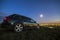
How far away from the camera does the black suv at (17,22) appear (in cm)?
1037

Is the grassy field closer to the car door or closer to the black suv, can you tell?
the black suv

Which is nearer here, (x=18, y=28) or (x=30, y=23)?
(x=18, y=28)

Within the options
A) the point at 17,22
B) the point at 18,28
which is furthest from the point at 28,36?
the point at 17,22

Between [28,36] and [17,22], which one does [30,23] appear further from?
[28,36]

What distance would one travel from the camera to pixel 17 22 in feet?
34.5

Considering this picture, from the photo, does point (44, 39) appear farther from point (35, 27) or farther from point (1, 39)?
point (35, 27)

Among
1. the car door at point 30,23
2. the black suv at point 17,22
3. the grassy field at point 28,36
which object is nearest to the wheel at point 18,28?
the black suv at point 17,22

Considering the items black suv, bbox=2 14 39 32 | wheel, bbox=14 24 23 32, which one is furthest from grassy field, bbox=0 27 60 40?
black suv, bbox=2 14 39 32

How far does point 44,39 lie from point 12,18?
153 inches

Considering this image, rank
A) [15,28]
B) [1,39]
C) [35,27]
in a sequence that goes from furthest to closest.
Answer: [35,27]
[15,28]
[1,39]

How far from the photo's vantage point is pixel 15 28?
10344 mm

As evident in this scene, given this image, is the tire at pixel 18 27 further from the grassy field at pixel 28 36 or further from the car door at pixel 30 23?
the grassy field at pixel 28 36

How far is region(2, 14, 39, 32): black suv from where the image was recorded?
1037 centimetres

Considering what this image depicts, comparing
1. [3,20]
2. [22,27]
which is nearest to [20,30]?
[22,27]
